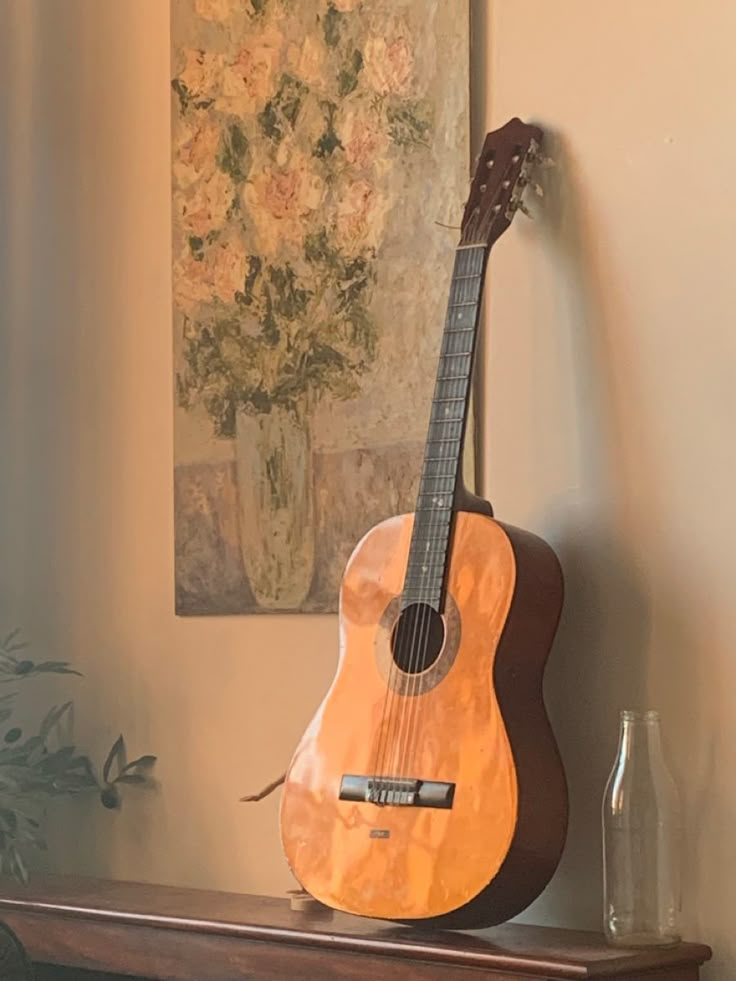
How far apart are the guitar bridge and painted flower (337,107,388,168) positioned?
2.83ft

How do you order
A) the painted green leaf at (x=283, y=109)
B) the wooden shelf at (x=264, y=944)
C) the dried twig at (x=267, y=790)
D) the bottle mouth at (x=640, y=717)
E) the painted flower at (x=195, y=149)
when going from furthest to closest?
1. the painted flower at (x=195, y=149)
2. the painted green leaf at (x=283, y=109)
3. the dried twig at (x=267, y=790)
4. the bottle mouth at (x=640, y=717)
5. the wooden shelf at (x=264, y=944)

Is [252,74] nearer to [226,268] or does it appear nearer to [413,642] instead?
[226,268]

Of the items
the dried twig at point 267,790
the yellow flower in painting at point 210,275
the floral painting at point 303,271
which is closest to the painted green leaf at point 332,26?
the floral painting at point 303,271

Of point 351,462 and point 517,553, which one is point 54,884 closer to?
point 351,462

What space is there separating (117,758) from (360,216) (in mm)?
913

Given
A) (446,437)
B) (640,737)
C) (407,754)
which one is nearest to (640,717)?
(640,737)

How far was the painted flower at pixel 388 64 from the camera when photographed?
6.66 ft

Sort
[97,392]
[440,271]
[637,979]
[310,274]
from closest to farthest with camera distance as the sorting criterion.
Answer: [637,979]
[440,271]
[310,274]
[97,392]

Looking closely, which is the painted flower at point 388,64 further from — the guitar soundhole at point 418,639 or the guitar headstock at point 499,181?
the guitar soundhole at point 418,639

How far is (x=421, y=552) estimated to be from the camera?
1.74 m

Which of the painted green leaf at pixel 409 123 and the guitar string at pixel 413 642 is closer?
the guitar string at pixel 413 642

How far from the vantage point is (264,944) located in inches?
69.0

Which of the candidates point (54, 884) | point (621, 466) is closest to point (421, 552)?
point (621, 466)

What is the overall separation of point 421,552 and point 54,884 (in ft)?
2.80
